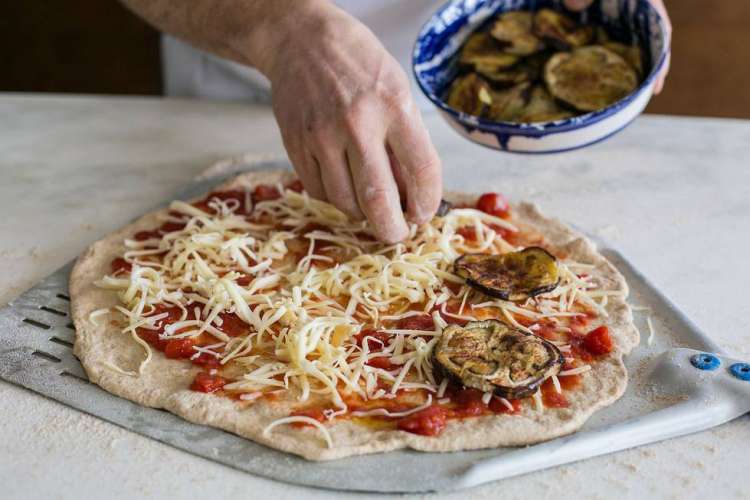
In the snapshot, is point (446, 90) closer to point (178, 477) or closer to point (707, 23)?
Result: point (178, 477)

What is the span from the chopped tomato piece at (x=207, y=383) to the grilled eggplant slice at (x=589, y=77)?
1.80m

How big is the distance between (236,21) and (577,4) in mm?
1506

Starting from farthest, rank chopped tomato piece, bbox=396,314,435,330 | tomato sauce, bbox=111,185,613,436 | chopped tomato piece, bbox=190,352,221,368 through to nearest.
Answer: chopped tomato piece, bbox=396,314,435,330 → chopped tomato piece, bbox=190,352,221,368 → tomato sauce, bbox=111,185,613,436

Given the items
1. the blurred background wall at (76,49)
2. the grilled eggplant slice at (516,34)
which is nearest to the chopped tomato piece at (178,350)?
the grilled eggplant slice at (516,34)

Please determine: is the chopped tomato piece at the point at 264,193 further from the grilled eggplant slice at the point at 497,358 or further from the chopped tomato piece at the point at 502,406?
the chopped tomato piece at the point at 502,406

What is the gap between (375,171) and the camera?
123 inches

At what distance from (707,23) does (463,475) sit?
219 inches

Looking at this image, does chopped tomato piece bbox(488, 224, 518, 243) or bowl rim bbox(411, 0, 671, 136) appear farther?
chopped tomato piece bbox(488, 224, 518, 243)

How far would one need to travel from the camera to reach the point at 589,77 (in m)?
3.65

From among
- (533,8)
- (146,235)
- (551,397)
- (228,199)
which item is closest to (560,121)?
(533,8)

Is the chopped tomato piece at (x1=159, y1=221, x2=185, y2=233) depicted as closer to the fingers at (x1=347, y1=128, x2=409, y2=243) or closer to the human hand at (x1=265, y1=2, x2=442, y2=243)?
the human hand at (x1=265, y1=2, x2=442, y2=243)

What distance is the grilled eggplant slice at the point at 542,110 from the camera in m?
3.58

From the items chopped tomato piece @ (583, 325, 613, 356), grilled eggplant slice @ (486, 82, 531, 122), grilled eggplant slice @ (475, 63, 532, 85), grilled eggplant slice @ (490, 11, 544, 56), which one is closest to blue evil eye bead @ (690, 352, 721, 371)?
chopped tomato piece @ (583, 325, 613, 356)

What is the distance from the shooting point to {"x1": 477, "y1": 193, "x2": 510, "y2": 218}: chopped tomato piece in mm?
3854
